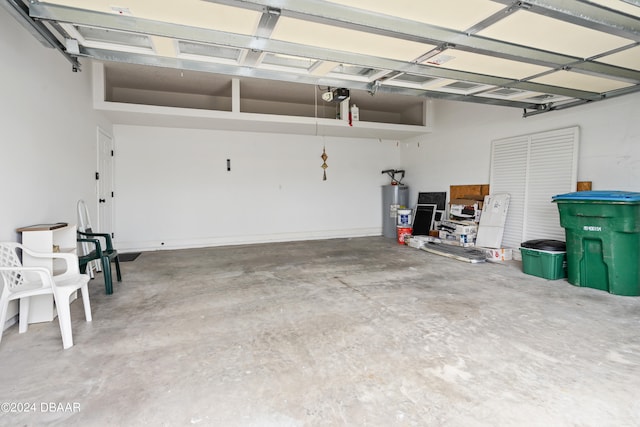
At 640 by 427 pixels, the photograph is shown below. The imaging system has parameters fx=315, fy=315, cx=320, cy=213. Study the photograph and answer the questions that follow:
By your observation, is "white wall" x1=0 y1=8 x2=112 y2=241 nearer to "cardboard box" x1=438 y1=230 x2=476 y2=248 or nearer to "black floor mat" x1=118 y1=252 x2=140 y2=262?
"black floor mat" x1=118 y1=252 x2=140 y2=262

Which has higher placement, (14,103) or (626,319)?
(14,103)

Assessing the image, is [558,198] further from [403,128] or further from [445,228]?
[403,128]

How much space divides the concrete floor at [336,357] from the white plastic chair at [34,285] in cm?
18

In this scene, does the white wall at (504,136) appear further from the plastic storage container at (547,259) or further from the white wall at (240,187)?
the white wall at (240,187)

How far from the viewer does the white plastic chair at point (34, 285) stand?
Answer: 2389mm

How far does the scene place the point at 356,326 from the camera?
2787 mm

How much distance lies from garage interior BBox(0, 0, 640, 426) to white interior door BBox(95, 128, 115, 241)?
6cm

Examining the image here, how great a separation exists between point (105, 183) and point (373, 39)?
536 centimetres

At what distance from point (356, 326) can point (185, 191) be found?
5.34 m

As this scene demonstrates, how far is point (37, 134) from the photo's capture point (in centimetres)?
331

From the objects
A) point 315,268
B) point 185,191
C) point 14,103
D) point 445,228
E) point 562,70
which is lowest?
point 315,268

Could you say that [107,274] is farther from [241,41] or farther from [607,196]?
[607,196]

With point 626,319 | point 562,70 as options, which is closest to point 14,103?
point 562,70

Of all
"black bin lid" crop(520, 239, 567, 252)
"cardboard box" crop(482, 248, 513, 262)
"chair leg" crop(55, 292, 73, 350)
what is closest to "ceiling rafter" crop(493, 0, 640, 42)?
"black bin lid" crop(520, 239, 567, 252)
